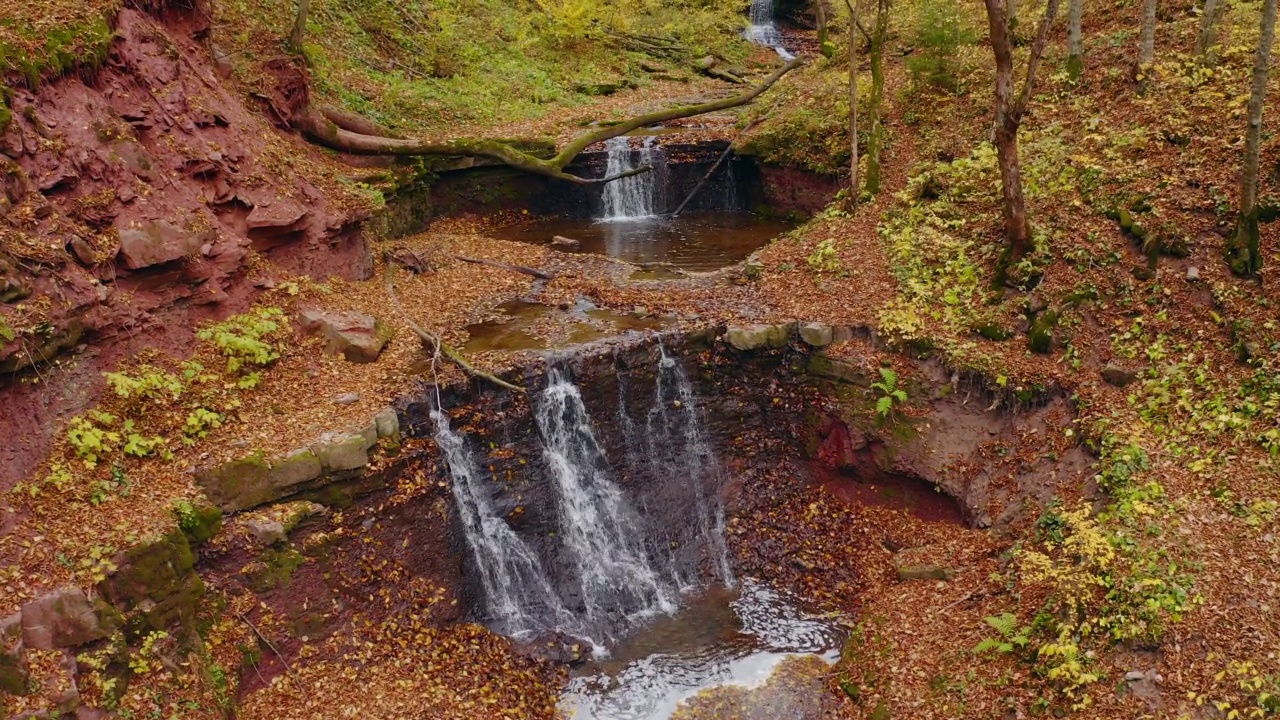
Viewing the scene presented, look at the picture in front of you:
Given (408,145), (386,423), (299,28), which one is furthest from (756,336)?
(299,28)

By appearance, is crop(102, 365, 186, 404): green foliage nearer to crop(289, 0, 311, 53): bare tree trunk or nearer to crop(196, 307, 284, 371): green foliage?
crop(196, 307, 284, 371): green foliage

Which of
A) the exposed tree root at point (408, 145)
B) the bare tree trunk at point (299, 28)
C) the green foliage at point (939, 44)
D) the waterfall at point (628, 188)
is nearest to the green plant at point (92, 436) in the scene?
the exposed tree root at point (408, 145)

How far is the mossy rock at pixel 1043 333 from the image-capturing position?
1140 cm

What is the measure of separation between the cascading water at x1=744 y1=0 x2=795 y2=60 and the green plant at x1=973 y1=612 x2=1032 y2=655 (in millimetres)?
30404

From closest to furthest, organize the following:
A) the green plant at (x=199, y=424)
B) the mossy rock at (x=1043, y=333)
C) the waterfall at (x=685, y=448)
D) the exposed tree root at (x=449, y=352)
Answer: the green plant at (x=199, y=424) < the exposed tree root at (x=449, y=352) < the mossy rock at (x=1043, y=333) < the waterfall at (x=685, y=448)

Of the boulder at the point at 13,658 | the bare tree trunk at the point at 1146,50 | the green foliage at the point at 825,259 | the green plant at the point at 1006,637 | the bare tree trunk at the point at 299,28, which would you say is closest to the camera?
the boulder at the point at 13,658

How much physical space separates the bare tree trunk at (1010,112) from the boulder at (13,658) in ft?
41.3

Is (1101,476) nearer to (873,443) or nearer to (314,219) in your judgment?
(873,443)

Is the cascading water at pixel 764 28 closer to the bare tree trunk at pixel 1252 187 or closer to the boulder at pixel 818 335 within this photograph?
the boulder at pixel 818 335

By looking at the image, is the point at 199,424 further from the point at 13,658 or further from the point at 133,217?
the point at 13,658

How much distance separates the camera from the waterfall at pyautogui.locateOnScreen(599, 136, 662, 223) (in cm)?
2138

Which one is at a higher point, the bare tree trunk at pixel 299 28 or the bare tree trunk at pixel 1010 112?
the bare tree trunk at pixel 299 28

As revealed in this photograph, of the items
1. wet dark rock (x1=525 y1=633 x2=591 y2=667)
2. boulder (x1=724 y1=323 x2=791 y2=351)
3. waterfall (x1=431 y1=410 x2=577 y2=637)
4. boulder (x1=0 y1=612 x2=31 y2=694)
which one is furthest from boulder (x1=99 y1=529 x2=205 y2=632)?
boulder (x1=724 y1=323 x2=791 y2=351)

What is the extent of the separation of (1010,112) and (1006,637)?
24.1ft
